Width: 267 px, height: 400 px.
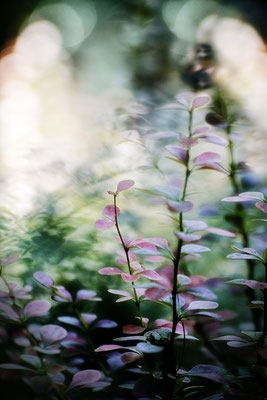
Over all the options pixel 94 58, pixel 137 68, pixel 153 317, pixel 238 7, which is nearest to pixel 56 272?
pixel 153 317

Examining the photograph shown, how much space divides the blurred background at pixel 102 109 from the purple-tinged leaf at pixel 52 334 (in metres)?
0.18

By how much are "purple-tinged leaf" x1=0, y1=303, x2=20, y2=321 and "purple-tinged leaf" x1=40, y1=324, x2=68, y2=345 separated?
0.05m

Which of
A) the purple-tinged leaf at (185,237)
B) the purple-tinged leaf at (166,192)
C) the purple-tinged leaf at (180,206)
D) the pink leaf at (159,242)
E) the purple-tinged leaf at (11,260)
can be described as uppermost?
the purple-tinged leaf at (180,206)

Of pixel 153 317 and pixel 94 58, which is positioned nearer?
pixel 153 317

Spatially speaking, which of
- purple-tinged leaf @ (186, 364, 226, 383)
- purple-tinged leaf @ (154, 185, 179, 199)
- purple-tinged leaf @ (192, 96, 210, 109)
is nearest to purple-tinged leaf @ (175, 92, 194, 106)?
purple-tinged leaf @ (192, 96, 210, 109)

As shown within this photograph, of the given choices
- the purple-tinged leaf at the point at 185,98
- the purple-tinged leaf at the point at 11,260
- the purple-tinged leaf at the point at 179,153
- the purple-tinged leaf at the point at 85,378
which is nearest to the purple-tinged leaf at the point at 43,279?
the purple-tinged leaf at the point at 11,260

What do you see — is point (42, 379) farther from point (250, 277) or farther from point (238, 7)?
point (238, 7)

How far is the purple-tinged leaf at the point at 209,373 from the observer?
1.44 ft

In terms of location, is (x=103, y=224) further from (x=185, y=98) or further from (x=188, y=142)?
(x=185, y=98)

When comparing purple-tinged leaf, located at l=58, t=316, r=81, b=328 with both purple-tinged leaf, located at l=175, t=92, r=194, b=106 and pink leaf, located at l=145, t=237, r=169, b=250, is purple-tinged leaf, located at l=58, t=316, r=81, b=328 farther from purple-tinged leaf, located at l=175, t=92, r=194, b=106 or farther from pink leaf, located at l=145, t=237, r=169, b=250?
purple-tinged leaf, located at l=175, t=92, r=194, b=106

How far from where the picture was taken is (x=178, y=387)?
46cm

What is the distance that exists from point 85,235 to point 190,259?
0.28 m

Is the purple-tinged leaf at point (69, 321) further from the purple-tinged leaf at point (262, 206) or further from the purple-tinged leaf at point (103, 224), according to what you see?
the purple-tinged leaf at point (262, 206)

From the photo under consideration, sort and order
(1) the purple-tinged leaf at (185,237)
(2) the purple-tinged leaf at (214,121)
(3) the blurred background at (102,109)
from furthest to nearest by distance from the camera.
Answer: (3) the blurred background at (102,109) < (2) the purple-tinged leaf at (214,121) < (1) the purple-tinged leaf at (185,237)
